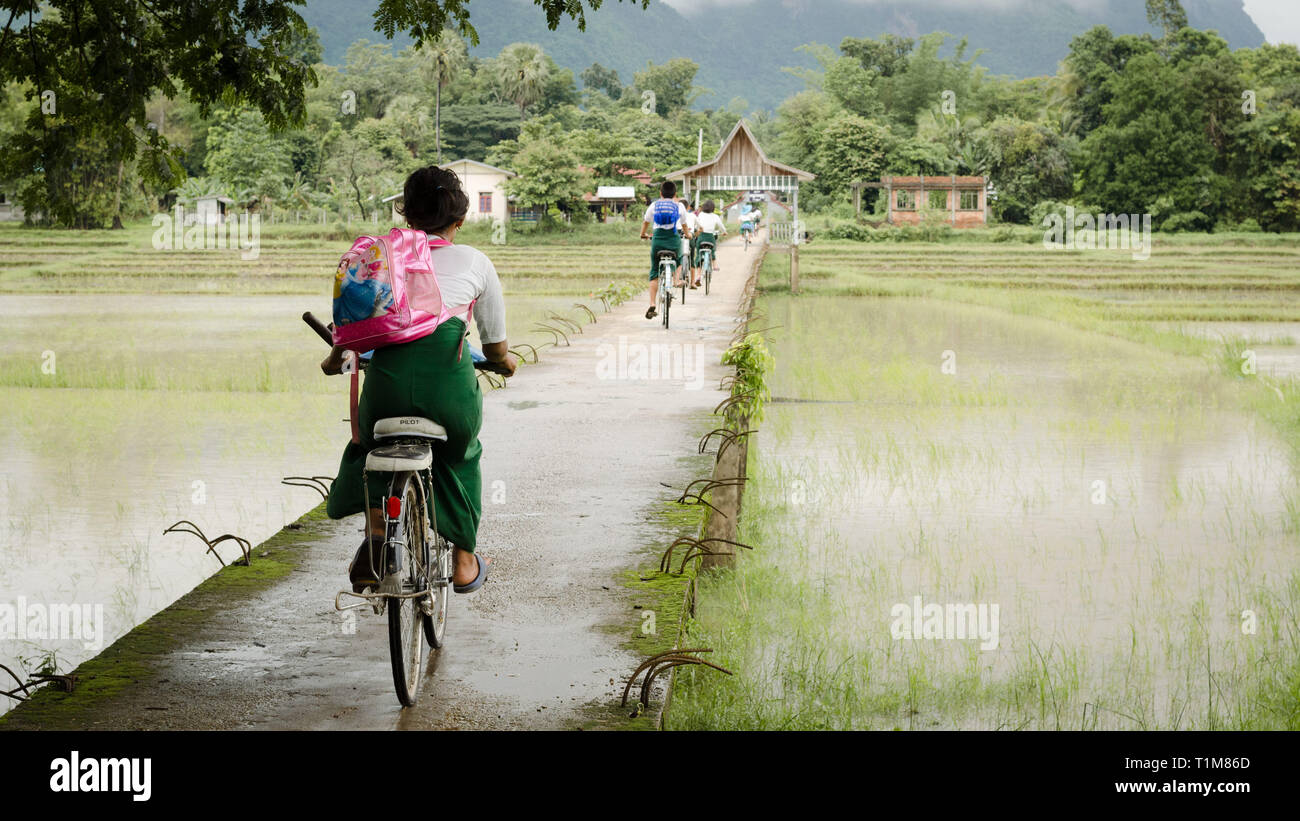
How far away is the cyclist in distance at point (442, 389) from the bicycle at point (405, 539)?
0.11 ft

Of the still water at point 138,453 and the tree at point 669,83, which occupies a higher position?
the tree at point 669,83

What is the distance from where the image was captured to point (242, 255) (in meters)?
26.0

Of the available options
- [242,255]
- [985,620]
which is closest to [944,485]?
[985,620]

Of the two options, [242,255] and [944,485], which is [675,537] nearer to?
[944,485]

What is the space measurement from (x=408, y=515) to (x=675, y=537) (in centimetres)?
163

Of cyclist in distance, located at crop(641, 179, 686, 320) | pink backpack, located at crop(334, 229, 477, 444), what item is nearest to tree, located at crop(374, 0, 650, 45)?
pink backpack, located at crop(334, 229, 477, 444)

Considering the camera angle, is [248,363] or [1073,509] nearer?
[1073,509]

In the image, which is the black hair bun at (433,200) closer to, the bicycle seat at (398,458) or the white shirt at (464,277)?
the white shirt at (464,277)

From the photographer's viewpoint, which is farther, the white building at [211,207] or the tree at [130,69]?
the white building at [211,207]

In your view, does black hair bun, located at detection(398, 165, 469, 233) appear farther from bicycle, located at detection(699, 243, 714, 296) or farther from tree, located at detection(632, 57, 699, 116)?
tree, located at detection(632, 57, 699, 116)

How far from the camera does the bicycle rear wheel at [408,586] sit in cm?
275

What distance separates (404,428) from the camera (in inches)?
111

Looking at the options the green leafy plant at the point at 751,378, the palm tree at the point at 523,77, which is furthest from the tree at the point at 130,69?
the palm tree at the point at 523,77
